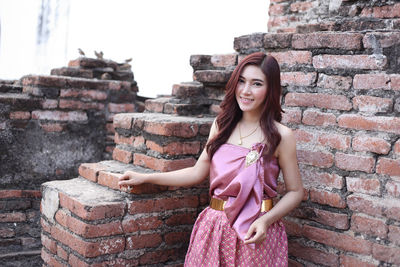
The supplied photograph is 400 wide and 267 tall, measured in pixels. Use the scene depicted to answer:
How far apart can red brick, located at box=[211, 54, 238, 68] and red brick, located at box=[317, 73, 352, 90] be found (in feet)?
2.17

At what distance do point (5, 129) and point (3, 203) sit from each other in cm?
62

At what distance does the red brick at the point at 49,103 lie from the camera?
3953 millimetres

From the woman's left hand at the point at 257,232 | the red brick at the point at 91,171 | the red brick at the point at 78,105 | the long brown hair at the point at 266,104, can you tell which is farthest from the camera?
the red brick at the point at 78,105

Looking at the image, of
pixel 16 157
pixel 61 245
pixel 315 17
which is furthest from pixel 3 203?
pixel 315 17

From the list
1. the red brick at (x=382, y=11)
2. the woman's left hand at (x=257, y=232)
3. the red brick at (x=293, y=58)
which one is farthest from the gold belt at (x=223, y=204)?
the red brick at (x=382, y=11)

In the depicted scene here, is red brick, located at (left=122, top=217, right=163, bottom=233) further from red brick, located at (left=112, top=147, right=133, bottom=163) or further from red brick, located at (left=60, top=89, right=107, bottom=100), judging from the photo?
red brick, located at (left=60, top=89, right=107, bottom=100)

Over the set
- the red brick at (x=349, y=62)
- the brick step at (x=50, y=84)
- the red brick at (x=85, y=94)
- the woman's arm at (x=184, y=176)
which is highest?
the red brick at (x=349, y=62)

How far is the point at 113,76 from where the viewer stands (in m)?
5.04

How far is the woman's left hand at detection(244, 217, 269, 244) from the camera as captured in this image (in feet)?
6.32

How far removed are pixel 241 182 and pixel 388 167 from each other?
2.45 feet

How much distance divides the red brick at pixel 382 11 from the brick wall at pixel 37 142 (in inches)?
95.9

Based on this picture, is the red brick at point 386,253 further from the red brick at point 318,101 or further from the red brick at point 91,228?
the red brick at point 91,228

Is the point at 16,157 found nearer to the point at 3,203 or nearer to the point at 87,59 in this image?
the point at 3,203

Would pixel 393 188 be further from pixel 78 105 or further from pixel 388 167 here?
pixel 78 105
